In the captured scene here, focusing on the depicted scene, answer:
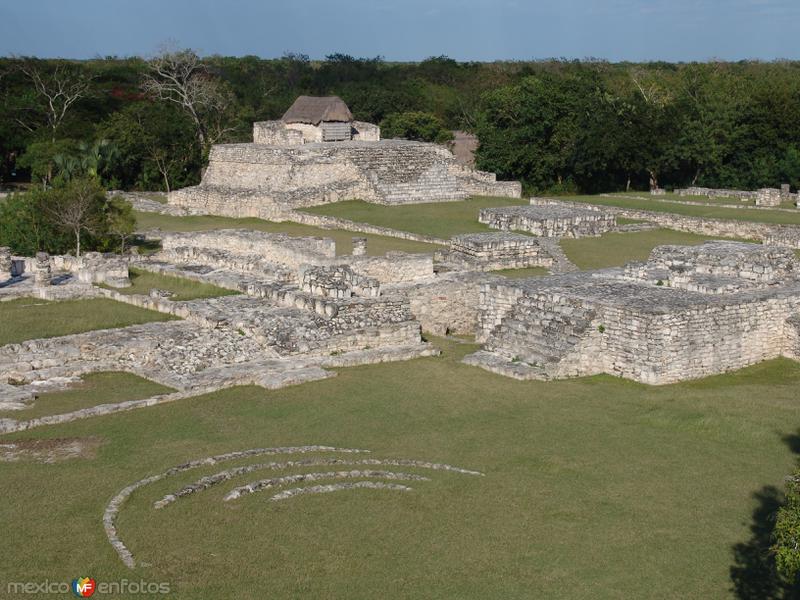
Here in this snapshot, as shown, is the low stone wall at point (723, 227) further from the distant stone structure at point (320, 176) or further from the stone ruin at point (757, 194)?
the distant stone structure at point (320, 176)

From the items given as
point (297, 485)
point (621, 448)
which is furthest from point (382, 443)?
point (621, 448)

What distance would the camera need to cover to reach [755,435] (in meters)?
13.1

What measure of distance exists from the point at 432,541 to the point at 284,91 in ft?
173

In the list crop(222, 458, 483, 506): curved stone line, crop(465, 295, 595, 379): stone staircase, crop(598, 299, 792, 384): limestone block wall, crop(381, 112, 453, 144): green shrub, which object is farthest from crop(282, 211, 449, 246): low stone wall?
crop(381, 112, 453, 144): green shrub

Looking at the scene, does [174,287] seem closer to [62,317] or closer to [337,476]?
[62,317]

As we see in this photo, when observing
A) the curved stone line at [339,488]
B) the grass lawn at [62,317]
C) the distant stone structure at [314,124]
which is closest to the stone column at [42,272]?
the grass lawn at [62,317]

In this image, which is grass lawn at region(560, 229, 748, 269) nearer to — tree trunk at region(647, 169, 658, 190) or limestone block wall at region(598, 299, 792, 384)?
limestone block wall at region(598, 299, 792, 384)

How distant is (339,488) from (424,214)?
19362 mm

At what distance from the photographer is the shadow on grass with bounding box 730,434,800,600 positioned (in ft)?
28.8

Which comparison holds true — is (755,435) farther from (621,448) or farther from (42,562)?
(42,562)

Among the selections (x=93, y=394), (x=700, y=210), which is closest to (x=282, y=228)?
(x=700, y=210)

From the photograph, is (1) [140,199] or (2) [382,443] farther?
(1) [140,199]

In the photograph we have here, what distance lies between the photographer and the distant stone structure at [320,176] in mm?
31688

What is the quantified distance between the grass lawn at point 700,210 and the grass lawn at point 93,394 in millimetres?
18828
